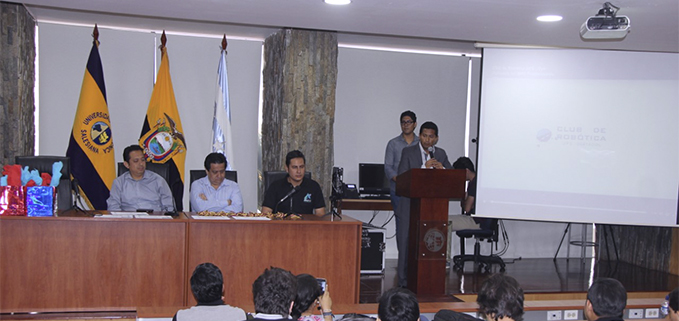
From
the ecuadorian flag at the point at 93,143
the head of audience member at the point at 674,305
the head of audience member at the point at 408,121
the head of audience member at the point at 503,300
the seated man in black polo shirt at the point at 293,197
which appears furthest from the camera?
the ecuadorian flag at the point at 93,143

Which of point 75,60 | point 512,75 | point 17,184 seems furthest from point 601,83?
point 75,60

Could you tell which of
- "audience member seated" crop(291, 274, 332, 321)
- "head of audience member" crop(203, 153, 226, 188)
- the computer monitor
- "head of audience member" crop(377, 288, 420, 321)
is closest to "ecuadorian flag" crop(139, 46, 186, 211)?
"head of audience member" crop(203, 153, 226, 188)

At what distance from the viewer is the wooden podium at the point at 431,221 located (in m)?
4.94

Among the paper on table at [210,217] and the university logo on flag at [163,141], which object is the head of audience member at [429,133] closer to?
the paper on table at [210,217]

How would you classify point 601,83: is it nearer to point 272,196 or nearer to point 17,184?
point 272,196

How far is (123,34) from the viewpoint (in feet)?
22.2

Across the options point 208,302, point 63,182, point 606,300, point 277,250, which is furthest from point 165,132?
point 606,300

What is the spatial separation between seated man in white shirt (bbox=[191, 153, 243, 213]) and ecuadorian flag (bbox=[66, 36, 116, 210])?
4.30 feet

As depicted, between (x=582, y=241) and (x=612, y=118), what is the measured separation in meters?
2.64

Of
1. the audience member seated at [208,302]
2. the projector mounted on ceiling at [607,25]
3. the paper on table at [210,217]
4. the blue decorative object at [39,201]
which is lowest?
the audience member seated at [208,302]

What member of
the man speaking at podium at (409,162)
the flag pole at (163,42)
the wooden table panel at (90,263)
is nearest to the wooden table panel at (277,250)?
the wooden table panel at (90,263)

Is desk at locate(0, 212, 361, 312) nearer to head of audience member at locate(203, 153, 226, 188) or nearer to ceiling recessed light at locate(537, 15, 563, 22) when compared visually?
head of audience member at locate(203, 153, 226, 188)

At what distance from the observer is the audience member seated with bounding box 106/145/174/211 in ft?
16.7

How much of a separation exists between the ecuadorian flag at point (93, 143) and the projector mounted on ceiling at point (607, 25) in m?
4.32
